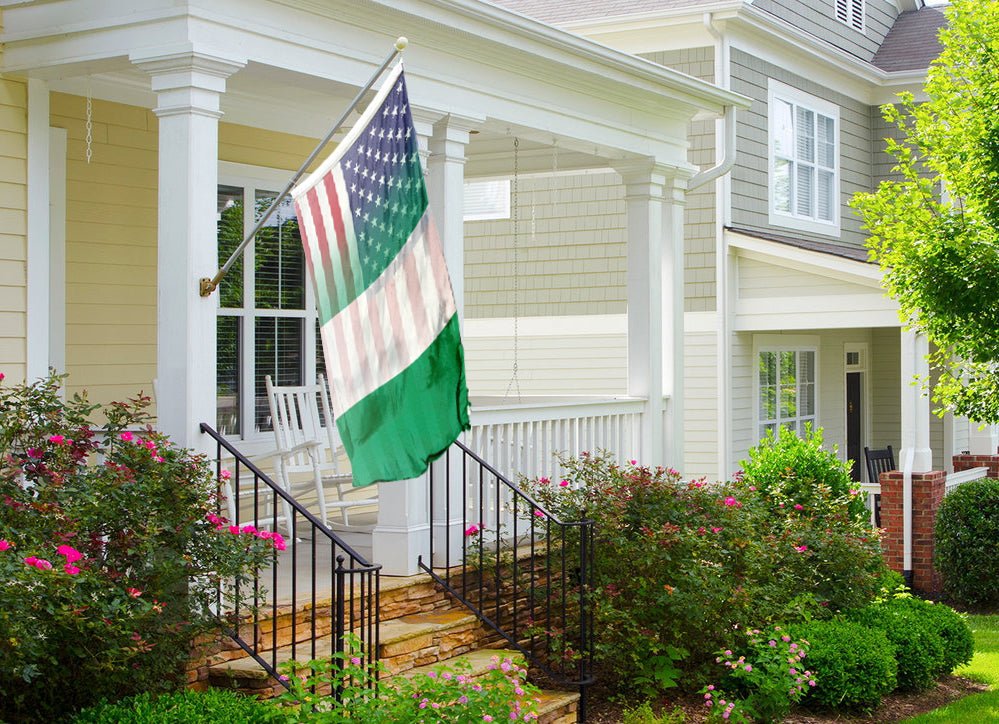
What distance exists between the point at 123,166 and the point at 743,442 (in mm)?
8502

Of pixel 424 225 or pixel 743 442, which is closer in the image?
pixel 424 225

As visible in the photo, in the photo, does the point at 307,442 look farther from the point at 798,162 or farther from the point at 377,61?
the point at 798,162

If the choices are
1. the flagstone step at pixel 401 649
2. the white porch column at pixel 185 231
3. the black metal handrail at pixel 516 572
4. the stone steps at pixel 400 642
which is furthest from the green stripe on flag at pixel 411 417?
the black metal handrail at pixel 516 572

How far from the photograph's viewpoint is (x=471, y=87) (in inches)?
314

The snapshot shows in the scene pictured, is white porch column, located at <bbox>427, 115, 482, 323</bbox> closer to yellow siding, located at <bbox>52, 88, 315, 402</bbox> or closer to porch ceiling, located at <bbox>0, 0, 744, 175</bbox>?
porch ceiling, located at <bbox>0, 0, 744, 175</bbox>

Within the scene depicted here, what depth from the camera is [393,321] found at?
4.88 m

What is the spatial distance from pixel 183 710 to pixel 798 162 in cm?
1250

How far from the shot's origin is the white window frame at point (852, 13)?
57.8 feet

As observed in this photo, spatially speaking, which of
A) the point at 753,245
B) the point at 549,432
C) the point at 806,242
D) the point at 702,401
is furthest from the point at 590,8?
the point at 549,432

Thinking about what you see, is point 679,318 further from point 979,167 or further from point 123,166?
point 123,166

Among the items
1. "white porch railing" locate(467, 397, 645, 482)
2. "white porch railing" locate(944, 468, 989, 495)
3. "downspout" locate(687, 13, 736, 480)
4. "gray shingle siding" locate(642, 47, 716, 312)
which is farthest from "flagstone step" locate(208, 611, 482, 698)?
"gray shingle siding" locate(642, 47, 716, 312)

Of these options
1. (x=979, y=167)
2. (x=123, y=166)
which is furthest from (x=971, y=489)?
(x=123, y=166)

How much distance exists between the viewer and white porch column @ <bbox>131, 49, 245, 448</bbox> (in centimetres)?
616

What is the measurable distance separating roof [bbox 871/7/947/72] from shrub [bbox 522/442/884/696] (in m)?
10.7
